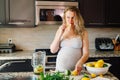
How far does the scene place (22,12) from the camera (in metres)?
3.83

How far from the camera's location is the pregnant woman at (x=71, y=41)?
2.61m

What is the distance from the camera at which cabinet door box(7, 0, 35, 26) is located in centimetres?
381

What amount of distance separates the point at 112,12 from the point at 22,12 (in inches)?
56.9

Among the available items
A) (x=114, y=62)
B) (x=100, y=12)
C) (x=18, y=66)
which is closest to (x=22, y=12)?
(x=18, y=66)

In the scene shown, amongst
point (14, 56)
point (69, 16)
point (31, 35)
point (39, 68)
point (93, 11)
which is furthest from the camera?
point (31, 35)

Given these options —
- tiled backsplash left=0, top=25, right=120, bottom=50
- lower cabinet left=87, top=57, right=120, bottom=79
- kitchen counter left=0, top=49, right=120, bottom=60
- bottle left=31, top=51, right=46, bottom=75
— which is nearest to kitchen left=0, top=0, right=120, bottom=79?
tiled backsplash left=0, top=25, right=120, bottom=50

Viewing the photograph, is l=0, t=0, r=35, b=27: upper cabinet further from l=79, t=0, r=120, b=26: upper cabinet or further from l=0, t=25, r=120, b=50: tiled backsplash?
l=79, t=0, r=120, b=26: upper cabinet

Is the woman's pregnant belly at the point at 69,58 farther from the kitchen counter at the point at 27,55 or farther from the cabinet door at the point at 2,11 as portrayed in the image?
the cabinet door at the point at 2,11

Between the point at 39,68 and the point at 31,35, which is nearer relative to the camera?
the point at 39,68

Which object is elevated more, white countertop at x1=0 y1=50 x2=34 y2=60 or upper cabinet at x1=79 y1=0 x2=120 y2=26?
upper cabinet at x1=79 y1=0 x2=120 y2=26

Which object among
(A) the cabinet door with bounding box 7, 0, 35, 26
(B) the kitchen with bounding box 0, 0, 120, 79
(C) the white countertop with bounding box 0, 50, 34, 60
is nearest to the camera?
(C) the white countertop with bounding box 0, 50, 34, 60

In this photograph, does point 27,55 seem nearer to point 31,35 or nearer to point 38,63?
point 31,35

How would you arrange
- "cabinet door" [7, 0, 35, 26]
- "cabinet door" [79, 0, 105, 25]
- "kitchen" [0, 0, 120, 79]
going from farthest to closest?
"kitchen" [0, 0, 120, 79], "cabinet door" [79, 0, 105, 25], "cabinet door" [7, 0, 35, 26]

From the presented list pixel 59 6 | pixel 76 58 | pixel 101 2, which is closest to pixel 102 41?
pixel 101 2
